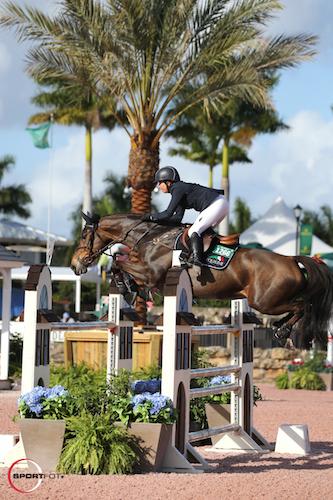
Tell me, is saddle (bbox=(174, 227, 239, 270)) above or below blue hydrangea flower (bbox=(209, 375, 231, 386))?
above

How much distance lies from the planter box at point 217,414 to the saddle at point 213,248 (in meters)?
1.44

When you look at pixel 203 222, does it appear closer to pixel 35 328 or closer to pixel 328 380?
pixel 35 328

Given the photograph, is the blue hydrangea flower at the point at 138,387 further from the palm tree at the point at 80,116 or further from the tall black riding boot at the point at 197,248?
the palm tree at the point at 80,116

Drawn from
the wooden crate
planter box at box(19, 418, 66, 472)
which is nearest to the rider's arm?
planter box at box(19, 418, 66, 472)

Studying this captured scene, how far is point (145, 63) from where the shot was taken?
70.7ft

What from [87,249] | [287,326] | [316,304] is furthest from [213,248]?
[87,249]

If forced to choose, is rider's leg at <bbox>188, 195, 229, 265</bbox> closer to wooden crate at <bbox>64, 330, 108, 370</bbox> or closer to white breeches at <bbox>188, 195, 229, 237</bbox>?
white breeches at <bbox>188, 195, 229, 237</bbox>

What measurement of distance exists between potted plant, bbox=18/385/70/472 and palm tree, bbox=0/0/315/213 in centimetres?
1334

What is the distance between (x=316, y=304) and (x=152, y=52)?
11.2m

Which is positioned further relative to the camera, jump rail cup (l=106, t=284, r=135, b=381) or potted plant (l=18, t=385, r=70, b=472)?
jump rail cup (l=106, t=284, r=135, b=381)

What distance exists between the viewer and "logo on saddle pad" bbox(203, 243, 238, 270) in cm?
1077

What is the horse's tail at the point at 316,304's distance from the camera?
11227 millimetres

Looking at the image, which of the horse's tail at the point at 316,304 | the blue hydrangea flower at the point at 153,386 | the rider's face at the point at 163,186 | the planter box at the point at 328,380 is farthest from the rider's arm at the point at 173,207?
the planter box at the point at 328,380

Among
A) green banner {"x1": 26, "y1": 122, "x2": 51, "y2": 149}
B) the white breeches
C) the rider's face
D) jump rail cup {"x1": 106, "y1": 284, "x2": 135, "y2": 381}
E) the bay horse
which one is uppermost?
green banner {"x1": 26, "y1": 122, "x2": 51, "y2": 149}
